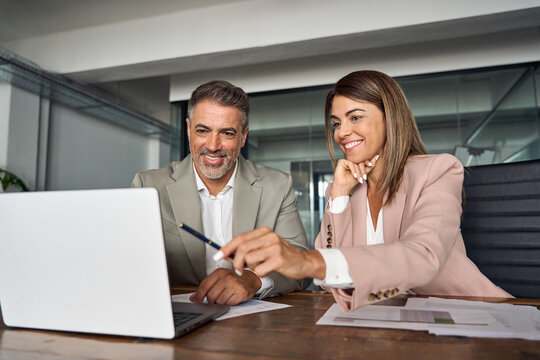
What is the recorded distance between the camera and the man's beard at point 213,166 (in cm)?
188

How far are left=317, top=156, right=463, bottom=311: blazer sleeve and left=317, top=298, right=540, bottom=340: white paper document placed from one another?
0.22 feet

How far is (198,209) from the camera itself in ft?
5.78

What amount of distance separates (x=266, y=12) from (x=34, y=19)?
9.46ft

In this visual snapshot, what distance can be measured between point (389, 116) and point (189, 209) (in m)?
0.95

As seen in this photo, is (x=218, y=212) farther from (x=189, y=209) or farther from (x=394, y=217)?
(x=394, y=217)

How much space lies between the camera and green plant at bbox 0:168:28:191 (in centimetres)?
459

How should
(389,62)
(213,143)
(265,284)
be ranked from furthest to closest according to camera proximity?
(389,62) < (213,143) < (265,284)

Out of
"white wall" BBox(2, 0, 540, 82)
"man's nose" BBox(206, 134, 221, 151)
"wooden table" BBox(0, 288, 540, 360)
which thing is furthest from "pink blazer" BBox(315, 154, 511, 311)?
"white wall" BBox(2, 0, 540, 82)

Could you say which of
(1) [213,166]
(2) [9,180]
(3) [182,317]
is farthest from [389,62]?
(2) [9,180]

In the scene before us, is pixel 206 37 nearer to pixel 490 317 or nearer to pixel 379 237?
pixel 379 237

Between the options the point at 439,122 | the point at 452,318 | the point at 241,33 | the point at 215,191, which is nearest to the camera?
the point at 452,318

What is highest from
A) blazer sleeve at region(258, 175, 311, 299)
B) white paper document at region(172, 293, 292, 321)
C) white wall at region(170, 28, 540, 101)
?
white wall at region(170, 28, 540, 101)

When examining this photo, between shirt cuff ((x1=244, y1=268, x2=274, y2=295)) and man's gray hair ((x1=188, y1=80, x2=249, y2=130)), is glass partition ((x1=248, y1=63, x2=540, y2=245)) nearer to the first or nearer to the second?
man's gray hair ((x1=188, y1=80, x2=249, y2=130))

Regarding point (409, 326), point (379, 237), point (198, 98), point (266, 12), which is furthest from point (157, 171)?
point (266, 12)
